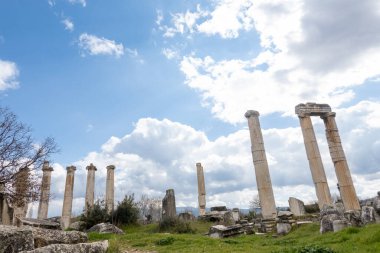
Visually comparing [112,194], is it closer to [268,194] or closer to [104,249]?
[268,194]

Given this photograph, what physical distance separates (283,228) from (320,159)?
8.28 m

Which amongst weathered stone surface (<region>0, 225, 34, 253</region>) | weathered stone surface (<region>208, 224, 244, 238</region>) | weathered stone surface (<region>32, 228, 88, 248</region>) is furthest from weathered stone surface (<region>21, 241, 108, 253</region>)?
weathered stone surface (<region>208, 224, 244, 238</region>)

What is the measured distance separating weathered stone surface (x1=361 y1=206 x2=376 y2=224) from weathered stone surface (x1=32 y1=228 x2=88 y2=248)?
A: 436 inches

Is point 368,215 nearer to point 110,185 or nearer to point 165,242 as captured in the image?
point 165,242

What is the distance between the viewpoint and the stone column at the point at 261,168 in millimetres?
22592

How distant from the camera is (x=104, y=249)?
285 inches

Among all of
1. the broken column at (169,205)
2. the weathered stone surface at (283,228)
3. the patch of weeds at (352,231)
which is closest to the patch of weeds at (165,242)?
the patch of weeds at (352,231)

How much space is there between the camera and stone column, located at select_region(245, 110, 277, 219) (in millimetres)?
22592

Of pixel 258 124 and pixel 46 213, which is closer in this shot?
pixel 258 124

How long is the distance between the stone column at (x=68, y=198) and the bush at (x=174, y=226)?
52.9ft

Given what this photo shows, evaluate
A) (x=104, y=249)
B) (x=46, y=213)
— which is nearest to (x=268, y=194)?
(x=104, y=249)

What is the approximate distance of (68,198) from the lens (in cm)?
3662

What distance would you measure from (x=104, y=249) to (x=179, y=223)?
16251mm

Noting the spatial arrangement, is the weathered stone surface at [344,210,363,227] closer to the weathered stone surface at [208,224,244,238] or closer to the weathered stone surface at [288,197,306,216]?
the weathered stone surface at [208,224,244,238]
